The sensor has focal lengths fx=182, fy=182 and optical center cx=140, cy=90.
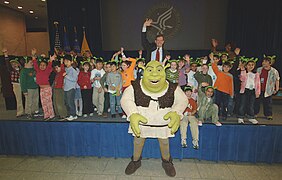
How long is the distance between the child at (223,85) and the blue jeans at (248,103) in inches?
9.6

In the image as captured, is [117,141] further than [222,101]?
No

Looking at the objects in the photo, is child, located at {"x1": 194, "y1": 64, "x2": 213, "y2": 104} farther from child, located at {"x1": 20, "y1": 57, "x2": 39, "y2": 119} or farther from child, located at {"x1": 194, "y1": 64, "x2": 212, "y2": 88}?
child, located at {"x1": 20, "y1": 57, "x2": 39, "y2": 119}

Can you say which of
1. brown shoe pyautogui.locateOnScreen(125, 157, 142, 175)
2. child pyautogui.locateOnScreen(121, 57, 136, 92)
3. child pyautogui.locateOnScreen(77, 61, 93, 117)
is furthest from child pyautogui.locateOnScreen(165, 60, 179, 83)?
child pyautogui.locateOnScreen(77, 61, 93, 117)

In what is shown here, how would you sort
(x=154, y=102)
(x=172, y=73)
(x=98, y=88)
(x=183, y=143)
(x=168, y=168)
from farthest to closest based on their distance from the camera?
1. (x=98, y=88)
2. (x=172, y=73)
3. (x=183, y=143)
4. (x=168, y=168)
5. (x=154, y=102)

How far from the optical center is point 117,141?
2.97 metres

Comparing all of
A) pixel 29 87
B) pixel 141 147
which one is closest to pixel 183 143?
pixel 141 147

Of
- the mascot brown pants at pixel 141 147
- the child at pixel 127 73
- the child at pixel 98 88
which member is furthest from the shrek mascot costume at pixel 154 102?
the child at pixel 98 88

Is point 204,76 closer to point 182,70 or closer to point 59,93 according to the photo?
point 182,70

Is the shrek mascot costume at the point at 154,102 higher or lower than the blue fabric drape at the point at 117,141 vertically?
higher

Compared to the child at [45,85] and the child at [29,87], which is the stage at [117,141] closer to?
the child at [45,85]

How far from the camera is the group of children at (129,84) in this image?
10.7 feet

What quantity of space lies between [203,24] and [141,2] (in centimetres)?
249

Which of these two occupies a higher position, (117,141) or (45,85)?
(45,85)

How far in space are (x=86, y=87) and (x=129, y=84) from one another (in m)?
0.90
